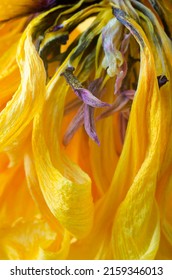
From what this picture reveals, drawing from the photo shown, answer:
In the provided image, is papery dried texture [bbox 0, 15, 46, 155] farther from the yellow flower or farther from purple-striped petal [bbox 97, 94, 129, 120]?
purple-striped petal [bbox 97, 94, 129, 120]

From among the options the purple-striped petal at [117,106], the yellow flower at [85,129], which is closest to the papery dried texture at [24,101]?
the yellow flower at [85,129]

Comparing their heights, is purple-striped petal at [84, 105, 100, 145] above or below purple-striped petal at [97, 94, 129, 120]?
above

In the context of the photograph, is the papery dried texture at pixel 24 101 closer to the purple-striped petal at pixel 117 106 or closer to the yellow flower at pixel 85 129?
the yellow flower at pixel 85 129

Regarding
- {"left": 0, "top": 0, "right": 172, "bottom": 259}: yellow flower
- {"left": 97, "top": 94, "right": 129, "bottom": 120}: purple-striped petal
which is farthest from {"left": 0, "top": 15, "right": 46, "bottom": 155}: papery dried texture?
{"left": 97, "top": 94, "right": 129, "bottom": 120}: purple-striped petal

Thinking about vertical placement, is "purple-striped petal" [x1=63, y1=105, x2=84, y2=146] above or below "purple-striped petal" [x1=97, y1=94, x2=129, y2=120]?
above

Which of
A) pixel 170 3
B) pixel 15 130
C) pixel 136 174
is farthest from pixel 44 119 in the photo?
pixel 170 3
